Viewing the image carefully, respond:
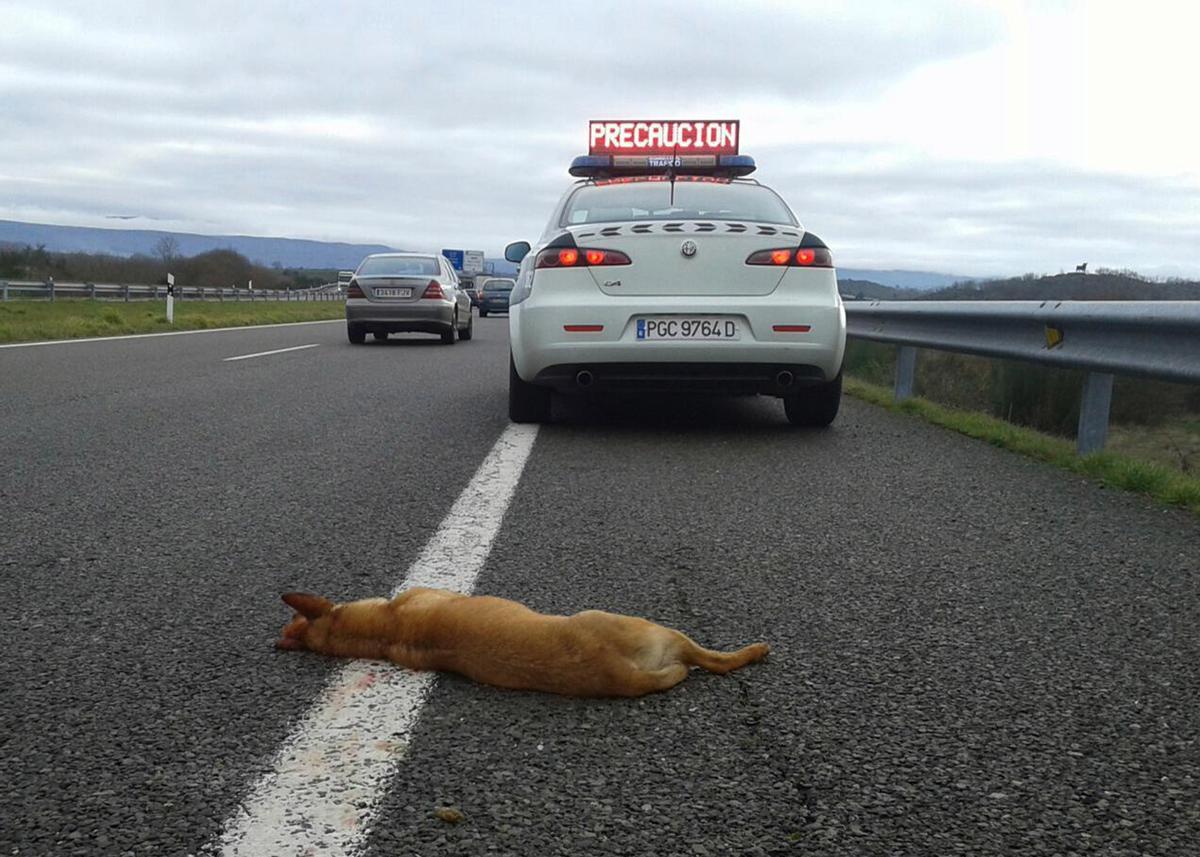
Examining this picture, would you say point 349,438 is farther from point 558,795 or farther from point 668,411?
point 558,795

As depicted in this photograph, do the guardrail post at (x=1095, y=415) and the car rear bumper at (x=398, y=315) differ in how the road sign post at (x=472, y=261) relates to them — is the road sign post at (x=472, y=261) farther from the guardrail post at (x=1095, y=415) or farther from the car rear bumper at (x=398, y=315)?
the guardrail post at (x=1095, y=415)

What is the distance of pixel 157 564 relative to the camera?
343 cm

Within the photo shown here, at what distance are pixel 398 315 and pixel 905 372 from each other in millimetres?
9263

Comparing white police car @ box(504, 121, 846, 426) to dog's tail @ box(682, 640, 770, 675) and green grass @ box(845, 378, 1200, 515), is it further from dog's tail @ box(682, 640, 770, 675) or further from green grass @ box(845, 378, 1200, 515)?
dog's tail @ box(682, 640, 770, 675)

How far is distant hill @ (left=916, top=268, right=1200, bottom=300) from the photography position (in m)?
7.65

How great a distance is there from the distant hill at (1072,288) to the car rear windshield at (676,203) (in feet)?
4.53

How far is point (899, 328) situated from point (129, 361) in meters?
7.83

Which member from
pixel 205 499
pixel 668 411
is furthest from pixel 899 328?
pixel 205 499

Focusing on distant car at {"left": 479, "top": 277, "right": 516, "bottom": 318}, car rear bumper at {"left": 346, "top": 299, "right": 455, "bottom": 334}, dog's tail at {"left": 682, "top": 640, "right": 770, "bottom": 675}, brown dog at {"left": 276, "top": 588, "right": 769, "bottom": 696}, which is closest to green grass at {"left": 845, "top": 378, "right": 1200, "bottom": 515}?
dog's tail at {"left": 682, "top": 640, "right": 770, "bottom": 675}

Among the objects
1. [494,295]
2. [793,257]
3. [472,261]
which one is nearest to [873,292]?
[793,257]

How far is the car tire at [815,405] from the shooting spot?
22.0ft

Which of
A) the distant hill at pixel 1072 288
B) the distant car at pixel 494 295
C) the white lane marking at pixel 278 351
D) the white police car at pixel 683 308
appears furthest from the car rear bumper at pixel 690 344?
the distant car at pixel 494 295

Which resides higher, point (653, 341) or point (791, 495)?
point (653, 341)

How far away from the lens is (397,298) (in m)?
16.4
